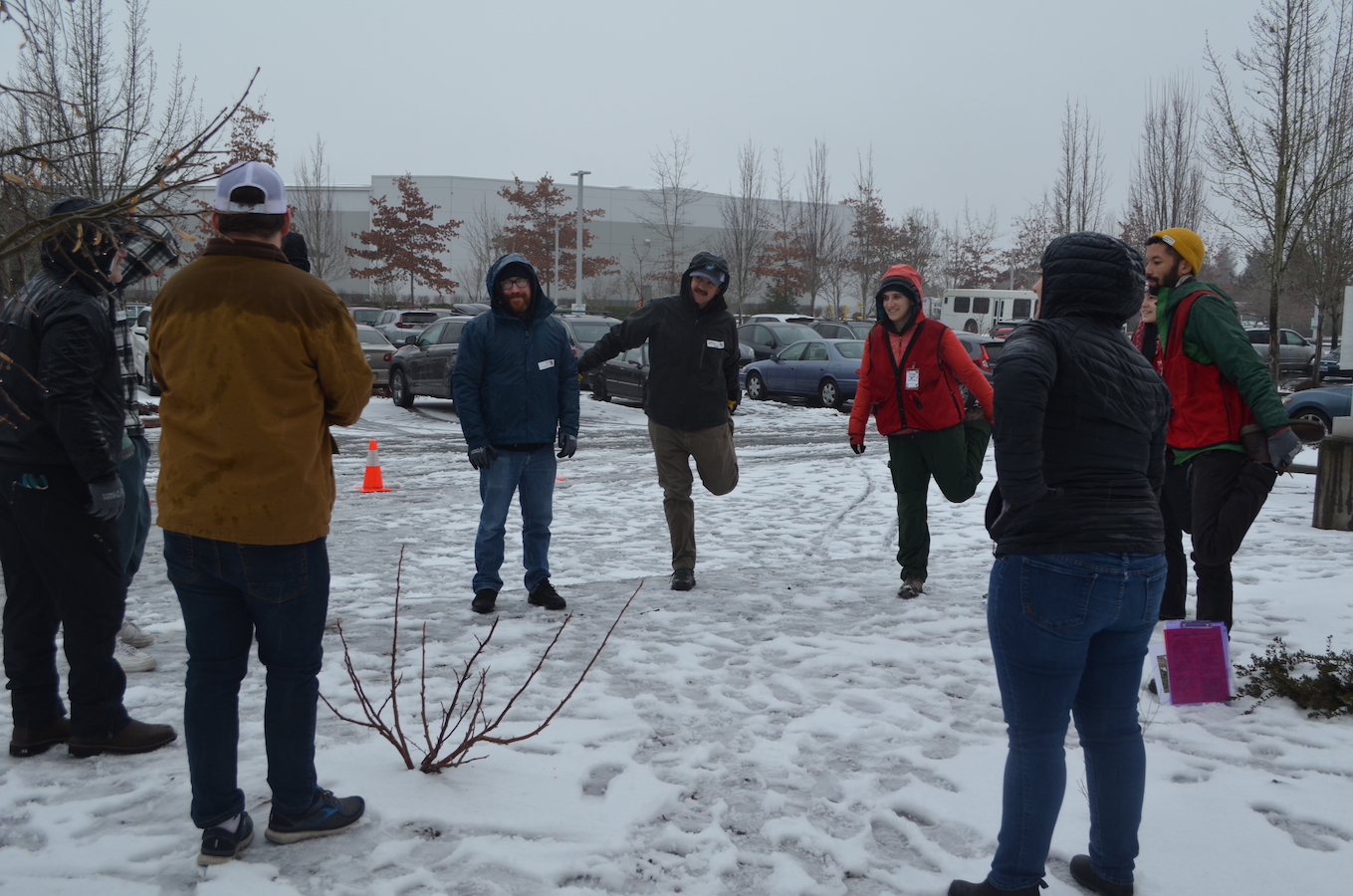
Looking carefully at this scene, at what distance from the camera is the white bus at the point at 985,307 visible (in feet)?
133

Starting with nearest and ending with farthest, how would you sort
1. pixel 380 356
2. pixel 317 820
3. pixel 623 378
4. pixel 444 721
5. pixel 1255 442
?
pixel 317 820 < pixel 444 721 < pixel 1255 442 < pixel 623 378 < pixel 380 356

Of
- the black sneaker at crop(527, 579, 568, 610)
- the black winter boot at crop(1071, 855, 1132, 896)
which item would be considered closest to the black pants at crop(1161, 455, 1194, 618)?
the black winter boot at crop(1071, 855, 1132, 896)

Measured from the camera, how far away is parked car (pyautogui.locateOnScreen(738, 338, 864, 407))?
2036cm

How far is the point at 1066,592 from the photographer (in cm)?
260

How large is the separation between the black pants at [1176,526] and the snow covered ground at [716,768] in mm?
362

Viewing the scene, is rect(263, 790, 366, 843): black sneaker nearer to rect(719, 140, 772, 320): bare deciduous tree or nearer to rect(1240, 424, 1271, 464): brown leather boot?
rect(1240, 424, 1271, 464): brown leather boot

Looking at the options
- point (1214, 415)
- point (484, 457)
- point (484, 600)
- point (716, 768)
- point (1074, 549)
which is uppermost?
point (1214, 415)

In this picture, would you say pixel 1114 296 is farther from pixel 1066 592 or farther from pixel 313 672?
pixel 313 672

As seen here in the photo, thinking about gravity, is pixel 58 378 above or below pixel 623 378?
above

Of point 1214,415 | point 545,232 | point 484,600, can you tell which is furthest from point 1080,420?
point 545,232

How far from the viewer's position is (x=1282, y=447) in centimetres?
425

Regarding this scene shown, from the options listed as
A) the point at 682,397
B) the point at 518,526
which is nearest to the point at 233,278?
the point at 682,397

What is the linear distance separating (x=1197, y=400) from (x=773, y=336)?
2059 centimetres

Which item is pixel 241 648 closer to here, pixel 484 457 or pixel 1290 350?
pixel 484 457
